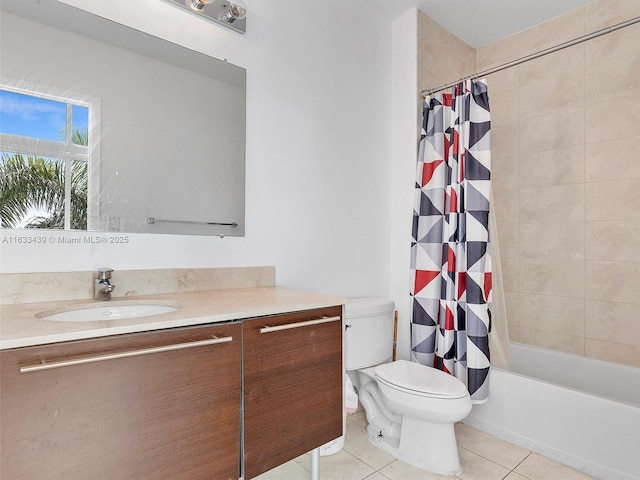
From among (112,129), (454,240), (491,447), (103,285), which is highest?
(112,129)

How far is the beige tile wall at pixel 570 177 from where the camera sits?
232 centimetres

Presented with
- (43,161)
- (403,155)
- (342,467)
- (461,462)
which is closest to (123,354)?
(43,161)

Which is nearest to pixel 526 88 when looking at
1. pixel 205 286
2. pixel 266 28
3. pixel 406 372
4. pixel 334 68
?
pixel 334 68

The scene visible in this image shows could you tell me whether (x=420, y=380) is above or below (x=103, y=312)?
below

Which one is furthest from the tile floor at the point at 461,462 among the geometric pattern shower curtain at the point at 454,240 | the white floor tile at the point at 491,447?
the geometric pattern shower curtain at the point at 454,240

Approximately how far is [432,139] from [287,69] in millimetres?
977

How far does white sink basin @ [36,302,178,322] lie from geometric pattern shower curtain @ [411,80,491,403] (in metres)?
1.55

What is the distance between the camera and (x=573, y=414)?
1799 mm

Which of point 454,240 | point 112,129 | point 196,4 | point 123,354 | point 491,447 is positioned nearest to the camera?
point 123,354

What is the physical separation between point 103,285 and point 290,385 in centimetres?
73

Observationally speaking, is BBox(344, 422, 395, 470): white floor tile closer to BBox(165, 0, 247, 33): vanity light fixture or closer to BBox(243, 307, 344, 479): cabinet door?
BBox(243, 307, 344, 479): cabinet door

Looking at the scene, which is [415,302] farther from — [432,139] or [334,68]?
[334,68]

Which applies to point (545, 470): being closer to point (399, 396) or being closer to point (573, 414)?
point (573, 414)

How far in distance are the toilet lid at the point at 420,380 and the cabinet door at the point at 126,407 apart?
0.94 m
